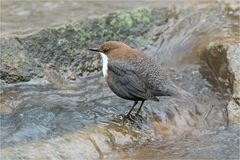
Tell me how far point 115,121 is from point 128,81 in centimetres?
43

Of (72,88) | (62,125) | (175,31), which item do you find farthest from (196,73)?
(62,125)

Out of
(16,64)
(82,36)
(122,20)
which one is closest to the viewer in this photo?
(16,64)

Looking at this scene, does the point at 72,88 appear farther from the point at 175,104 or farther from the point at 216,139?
the point at 216,139

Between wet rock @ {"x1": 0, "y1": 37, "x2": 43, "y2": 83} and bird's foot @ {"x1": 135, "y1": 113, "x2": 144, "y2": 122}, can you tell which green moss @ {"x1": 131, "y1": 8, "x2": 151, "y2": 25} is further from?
bird's foot @ {"x1": 135, "y1": 113, "x2": 144, "y2": 122}

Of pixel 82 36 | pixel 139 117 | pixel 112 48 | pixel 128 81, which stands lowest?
pixel 139 117

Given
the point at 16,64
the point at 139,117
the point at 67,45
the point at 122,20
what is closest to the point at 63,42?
the point at 67,45

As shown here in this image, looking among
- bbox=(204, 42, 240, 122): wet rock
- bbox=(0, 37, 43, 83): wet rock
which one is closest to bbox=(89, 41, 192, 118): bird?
bbox=(204, 42, 240, 122): wet rock

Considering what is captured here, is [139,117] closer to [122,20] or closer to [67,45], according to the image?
[67,45]

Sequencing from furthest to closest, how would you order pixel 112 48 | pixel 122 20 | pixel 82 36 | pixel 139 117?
1. pixel 122 20
2. pixel 82 36
3. pixel 112 48
4. pixel 139 117

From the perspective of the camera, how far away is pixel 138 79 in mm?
6098

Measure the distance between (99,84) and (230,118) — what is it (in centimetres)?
167

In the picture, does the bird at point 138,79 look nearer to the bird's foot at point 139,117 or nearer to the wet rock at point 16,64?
the bird's foot at point 139,117

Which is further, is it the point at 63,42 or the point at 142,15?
the point at 142,15

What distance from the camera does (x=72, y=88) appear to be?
7156 millimetres
